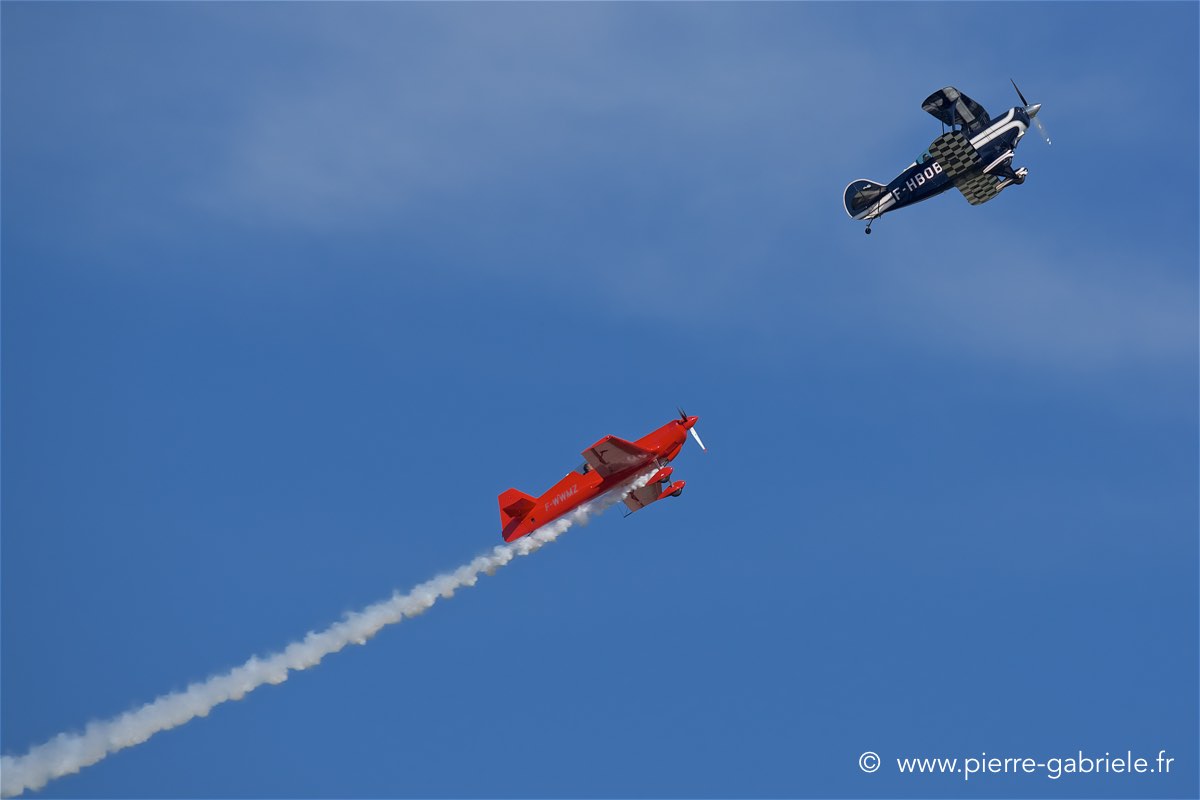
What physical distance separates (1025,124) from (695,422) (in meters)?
18.3

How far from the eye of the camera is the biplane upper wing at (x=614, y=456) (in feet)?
197

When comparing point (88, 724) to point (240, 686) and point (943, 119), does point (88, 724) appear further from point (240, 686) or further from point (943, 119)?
point (943, 119)

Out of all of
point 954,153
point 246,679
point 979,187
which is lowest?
point 246,679

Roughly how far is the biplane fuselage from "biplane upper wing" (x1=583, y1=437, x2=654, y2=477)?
17.2 m

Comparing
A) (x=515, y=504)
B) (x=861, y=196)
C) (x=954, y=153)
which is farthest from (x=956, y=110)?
(x=515, y=504)

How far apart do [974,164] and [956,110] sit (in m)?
2.34

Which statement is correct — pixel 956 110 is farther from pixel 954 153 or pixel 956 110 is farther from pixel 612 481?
pixel 612 481

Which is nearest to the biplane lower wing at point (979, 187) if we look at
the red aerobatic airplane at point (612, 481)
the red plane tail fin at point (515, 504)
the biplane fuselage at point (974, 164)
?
the biplane fuselage at point (974, 164)

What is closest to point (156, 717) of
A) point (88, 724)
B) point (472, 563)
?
point (88, 724)

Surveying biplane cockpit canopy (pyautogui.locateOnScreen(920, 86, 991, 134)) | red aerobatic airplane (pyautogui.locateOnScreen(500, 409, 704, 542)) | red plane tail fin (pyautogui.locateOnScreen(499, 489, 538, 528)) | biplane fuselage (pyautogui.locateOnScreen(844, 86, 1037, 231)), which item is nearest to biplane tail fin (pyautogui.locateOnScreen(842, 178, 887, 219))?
biplane fuselage (pyautogui.locateOnScreen(844, 86, 1037, 231))

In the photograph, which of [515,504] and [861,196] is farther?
[861,196]

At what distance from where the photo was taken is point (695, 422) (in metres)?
62.2

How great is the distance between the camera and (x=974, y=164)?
2657 inches

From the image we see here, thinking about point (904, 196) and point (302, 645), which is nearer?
point (302, 645)
